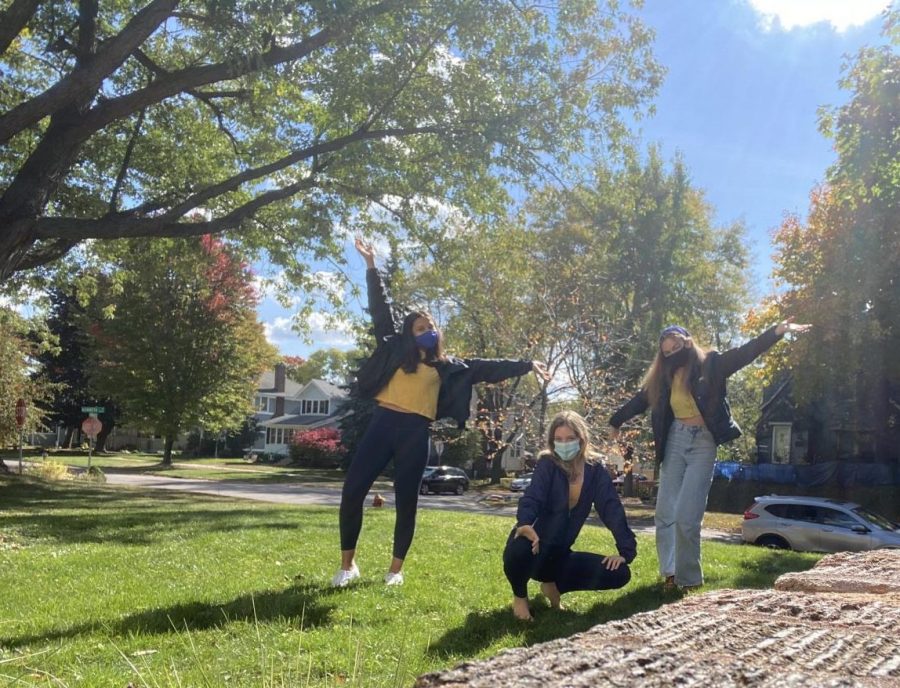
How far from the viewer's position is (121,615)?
4.44m

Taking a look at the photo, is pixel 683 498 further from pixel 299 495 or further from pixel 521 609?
pixel 299 495

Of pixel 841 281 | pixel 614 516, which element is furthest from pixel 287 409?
pixel 614 516

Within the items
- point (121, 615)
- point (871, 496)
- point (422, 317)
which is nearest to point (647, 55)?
point (422, 317)

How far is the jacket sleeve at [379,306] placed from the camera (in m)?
5.61

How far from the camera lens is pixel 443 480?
36.1 metres

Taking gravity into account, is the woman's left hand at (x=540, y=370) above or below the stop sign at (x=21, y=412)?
above

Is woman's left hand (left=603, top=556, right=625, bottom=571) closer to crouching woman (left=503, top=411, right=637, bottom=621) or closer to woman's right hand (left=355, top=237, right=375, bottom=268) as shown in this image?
crouching woman (left=503, top=411, right=637, bottom=621)

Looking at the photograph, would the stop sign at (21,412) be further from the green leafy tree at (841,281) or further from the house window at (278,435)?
the house window at (278,435)

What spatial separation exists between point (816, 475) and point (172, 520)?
81.9ft

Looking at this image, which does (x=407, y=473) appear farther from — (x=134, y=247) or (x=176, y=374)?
(x=176, y=374)

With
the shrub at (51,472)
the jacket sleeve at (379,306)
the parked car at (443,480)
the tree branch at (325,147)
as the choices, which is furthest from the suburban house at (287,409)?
the jacket sleeve at (379,306)

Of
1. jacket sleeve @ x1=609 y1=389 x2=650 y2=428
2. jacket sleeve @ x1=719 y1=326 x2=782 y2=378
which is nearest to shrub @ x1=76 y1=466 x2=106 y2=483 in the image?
jacket sleeve @ x1=609 y1=389 x2=650 y2=428

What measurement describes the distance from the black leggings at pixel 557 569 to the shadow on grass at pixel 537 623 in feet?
0.56

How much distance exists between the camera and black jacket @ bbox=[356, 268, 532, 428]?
5.31m
